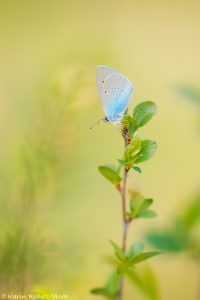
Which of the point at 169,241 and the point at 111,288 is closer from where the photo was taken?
the point at 111,288

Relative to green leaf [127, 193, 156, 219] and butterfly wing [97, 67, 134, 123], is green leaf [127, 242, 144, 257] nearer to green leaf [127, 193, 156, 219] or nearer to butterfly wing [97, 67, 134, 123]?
green leaf [127, 193, 156, 219]

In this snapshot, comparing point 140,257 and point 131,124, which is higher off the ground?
point 131,124

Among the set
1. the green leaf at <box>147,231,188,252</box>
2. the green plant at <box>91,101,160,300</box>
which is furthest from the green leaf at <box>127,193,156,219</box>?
the green leaf at <box>147,231,188,252</box>

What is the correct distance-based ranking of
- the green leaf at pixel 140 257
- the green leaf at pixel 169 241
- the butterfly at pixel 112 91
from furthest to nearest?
the green leaf at pixel 169 241 → the butterfly at pixel 112 91 → the green leaf at pixel 140 257

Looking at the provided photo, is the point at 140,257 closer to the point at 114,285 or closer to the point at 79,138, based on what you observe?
the point at 114,285

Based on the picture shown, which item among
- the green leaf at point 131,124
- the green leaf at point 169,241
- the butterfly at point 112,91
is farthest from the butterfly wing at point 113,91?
the green leaf at point 169,241

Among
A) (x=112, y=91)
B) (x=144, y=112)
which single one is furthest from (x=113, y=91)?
(x=144, y=112)

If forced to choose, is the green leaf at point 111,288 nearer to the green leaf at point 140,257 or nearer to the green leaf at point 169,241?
the green leaf at point 140,257
